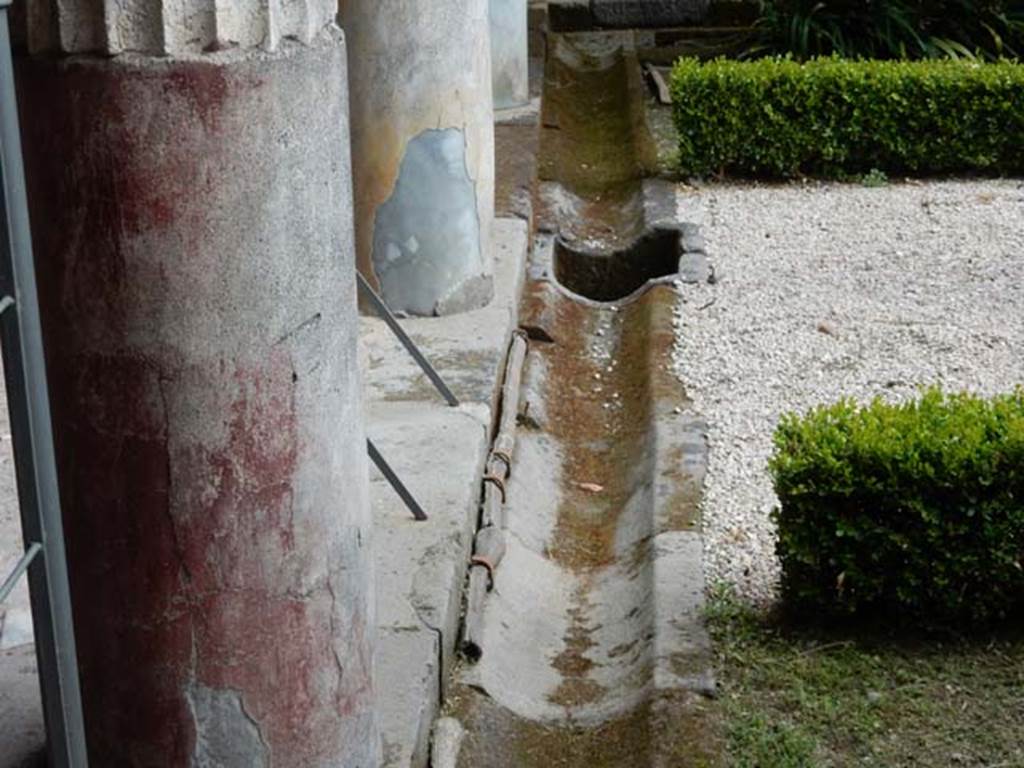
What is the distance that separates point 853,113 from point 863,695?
5.60 m

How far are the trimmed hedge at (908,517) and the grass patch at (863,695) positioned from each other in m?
0.12

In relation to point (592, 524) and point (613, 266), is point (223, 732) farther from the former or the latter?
point (613, 266)

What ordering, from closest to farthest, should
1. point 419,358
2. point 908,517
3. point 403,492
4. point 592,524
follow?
point 908,517, point 403,492, point 419,358, point 592,524

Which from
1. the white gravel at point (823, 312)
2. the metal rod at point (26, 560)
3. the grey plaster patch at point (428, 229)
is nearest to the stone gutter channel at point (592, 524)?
the white gravel at point (823, 312)

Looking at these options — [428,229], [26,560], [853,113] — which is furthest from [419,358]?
[853,113]

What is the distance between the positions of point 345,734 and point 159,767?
0.37m

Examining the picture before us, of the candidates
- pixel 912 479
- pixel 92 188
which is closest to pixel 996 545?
pixel 912 479

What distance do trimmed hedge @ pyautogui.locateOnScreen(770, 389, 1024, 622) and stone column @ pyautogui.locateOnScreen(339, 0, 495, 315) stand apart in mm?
2398

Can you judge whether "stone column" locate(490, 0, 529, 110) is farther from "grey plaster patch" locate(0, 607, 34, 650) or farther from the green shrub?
→ "grey plaster patch" locate(0, 607, 34, 650)

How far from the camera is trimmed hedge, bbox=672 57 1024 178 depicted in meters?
9.38

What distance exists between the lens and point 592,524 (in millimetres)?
5898

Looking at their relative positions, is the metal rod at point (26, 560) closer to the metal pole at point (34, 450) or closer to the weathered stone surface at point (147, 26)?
the metal pole at point (34, 450)

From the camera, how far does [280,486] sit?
9.81 ft

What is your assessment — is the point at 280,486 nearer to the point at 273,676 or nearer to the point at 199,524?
the point at 199,524
